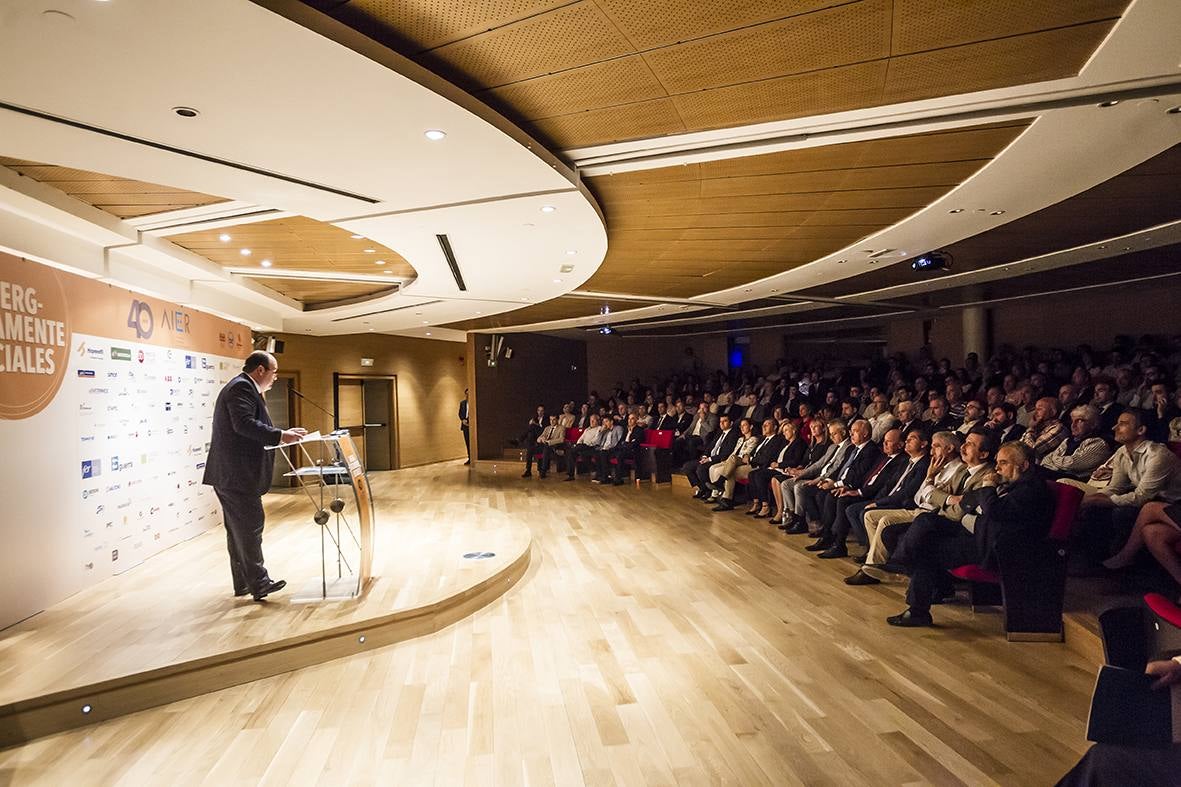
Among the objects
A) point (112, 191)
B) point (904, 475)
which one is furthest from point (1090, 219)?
point (112, 191)

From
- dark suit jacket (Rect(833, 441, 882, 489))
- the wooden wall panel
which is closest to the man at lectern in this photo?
dark suit jacket (Rect(833, 441, 882, 489))

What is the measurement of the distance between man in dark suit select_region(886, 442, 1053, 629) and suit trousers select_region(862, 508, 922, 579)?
0.52 m

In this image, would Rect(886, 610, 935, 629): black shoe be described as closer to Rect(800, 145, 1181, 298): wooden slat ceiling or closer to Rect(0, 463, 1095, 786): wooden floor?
Rect(0, 463, 1095, 786): wooden floor

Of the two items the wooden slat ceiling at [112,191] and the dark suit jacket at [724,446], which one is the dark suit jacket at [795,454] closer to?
the dark suit jacket at [724,446]

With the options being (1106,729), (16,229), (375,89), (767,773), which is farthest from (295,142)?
(1106,729)

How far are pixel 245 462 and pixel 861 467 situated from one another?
510cm

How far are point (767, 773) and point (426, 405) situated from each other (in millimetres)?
12625

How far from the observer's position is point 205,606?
450cm

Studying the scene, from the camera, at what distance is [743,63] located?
8.88ft

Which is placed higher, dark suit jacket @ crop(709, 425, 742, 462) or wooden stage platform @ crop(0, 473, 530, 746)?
dark suit jacket @ crop(709, 425, 742, 462)

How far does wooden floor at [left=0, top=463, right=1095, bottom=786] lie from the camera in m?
2.72

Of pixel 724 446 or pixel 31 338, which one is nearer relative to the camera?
pixel 31 338

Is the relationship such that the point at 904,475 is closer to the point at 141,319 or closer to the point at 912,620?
the point at 912,620

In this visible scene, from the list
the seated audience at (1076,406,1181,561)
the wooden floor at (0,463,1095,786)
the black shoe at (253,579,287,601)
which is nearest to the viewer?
the wooden floor at (0,463,1095,786)
